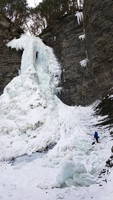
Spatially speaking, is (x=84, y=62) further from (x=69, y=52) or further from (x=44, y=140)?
(x=44, y=140)

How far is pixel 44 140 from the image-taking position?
19.1m

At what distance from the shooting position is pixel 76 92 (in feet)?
80.0

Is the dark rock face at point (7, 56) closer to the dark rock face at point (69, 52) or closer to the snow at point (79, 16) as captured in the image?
the dark rock face at point (69, 52)

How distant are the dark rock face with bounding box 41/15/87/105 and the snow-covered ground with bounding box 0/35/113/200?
2.38ft

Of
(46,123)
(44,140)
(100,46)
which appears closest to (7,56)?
(100,46)

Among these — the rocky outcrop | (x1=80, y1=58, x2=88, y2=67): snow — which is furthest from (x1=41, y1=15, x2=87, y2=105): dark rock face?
(x1=80, y1=58, x2=88, y2=67): snow

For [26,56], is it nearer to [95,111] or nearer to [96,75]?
[96,75]

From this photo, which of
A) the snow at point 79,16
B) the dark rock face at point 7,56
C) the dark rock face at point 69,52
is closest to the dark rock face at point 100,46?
the dark rock face at point 69,52

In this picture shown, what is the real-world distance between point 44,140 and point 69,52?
974 centimetres

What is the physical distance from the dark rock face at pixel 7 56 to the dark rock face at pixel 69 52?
9.49 feet

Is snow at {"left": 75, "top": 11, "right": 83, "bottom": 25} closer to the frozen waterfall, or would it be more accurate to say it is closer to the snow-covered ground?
the frozen waterfall

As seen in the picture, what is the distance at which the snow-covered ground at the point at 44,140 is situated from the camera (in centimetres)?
1240

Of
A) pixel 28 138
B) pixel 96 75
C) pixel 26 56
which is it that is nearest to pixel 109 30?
pixel 96 75

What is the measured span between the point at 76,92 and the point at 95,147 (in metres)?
9.53
